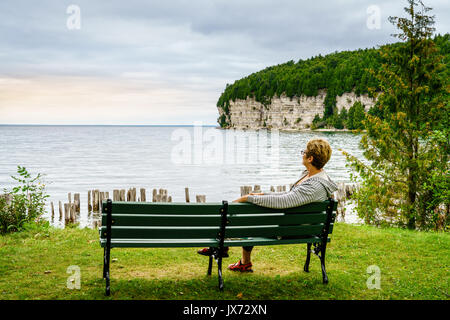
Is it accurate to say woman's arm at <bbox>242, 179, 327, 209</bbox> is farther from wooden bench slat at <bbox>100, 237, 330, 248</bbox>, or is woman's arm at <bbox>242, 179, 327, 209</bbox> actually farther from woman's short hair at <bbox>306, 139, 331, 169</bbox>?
wooden bench slat at <bbox>100, 237, 330, 248</bbox>

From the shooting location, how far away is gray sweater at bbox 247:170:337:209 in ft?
14.8

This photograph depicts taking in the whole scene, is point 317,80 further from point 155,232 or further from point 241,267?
point 155,232

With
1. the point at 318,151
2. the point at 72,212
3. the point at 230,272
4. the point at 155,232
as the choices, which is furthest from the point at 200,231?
the point at 72,212

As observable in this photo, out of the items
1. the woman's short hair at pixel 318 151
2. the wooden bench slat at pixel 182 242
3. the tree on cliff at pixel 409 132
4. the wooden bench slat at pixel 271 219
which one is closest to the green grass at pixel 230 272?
the wooden bench slat at pixel 182 242

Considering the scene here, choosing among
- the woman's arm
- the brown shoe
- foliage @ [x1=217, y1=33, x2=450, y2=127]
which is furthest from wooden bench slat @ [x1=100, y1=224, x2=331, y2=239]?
foliage @ [x1=217, y1=33, x2=450, y2=127]

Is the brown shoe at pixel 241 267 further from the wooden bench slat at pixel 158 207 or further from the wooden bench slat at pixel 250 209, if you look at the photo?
the wooden bench slat at pixel 158 207

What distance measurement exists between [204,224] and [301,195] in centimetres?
118

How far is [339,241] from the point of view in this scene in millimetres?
7527

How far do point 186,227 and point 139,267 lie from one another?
1.69 m

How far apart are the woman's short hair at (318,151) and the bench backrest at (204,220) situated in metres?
0.52

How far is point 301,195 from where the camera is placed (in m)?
4.64

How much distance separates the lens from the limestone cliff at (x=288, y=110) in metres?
138

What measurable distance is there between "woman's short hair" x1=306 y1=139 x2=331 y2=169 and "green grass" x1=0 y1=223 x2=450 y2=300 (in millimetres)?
1628
